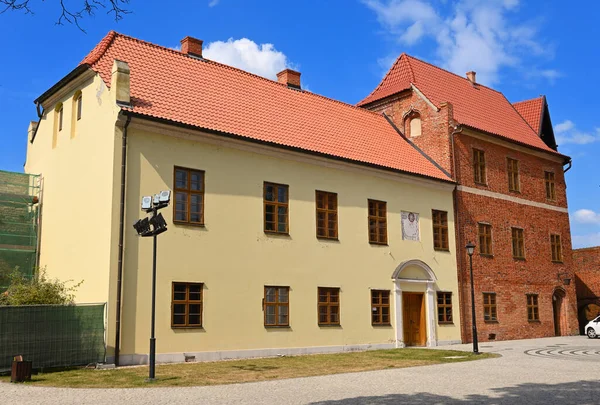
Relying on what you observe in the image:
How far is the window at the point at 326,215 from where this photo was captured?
868 inches

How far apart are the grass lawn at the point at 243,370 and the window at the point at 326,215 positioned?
14.0ft

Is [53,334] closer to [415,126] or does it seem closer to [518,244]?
[415,126]

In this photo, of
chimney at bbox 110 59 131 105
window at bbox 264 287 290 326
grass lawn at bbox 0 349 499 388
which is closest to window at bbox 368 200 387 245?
window at bbox 264 287 290 326

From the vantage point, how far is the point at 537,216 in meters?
31.4

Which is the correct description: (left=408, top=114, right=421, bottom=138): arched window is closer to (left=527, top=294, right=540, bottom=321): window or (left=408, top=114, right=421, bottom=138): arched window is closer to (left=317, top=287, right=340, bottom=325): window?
(left=527, top=294, right=540, bottom=321): window

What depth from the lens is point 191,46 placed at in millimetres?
24109

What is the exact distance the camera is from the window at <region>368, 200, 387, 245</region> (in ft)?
77.6

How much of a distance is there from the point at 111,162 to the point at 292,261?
6728mm

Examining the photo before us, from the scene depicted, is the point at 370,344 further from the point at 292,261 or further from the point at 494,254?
the point at 494,254

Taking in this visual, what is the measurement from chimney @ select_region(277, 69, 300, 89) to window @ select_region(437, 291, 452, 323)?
10674 millimetres

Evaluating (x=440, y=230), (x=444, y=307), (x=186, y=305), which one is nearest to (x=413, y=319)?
(x=444, y=307)

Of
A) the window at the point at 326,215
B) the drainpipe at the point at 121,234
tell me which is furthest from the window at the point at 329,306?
the drainpipe at the point at 121,234

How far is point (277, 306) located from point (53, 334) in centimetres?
703

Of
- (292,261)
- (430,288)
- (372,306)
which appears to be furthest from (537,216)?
(292,261)
